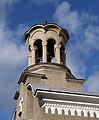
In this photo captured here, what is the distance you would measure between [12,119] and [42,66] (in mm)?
3867

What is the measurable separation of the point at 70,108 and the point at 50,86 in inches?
101

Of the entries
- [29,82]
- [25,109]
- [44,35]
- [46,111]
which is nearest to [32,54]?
[44,35]

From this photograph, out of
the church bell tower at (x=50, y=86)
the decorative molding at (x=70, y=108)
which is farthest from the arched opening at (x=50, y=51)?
the decorative molding at (x=70, y=108)

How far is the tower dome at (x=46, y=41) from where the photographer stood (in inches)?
727

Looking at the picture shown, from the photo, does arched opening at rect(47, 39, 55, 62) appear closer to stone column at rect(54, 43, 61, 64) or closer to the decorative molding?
stone column at rect(54, 43, 61, 64)

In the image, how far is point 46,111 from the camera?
543 inches

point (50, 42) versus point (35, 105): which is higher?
point (50, 42)

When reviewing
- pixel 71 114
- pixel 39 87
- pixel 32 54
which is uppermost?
pixel 32 54

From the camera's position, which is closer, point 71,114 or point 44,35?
point 71,114

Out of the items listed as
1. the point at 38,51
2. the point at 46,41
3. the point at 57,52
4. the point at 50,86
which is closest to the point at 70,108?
the point at 50,86

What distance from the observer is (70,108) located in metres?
14.2

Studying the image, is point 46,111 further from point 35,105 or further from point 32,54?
point 32,54

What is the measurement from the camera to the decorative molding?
14.0m

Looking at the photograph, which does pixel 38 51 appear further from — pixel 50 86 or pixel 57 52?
pixel 50 86
